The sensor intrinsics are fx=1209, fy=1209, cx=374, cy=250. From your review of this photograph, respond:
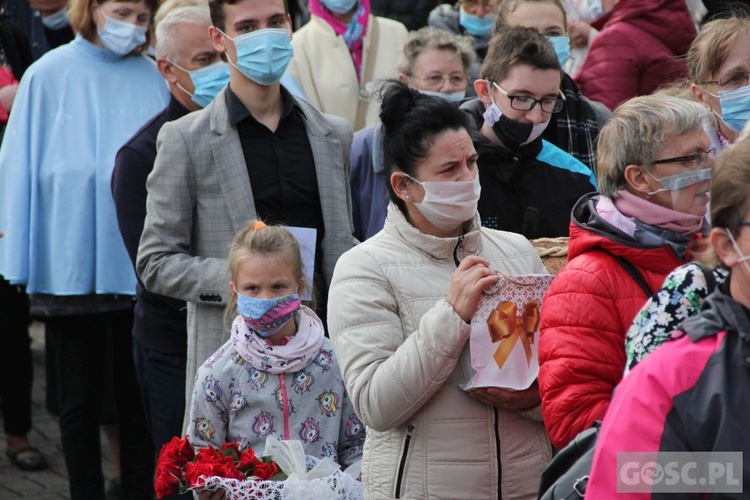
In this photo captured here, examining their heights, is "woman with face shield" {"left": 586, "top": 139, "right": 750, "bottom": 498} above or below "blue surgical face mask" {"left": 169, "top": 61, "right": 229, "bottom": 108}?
above

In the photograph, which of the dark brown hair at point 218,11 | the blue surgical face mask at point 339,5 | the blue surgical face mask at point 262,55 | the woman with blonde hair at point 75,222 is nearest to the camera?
the blue surgical face mask at point 262,55

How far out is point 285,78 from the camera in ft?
22.5

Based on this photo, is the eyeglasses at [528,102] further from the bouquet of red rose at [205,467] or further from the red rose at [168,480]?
the red rose at [168,480]

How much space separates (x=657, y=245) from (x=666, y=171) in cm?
28

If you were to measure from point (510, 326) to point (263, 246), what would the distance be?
1219 mm

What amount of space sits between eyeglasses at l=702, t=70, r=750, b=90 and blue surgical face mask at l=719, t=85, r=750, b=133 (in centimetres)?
4

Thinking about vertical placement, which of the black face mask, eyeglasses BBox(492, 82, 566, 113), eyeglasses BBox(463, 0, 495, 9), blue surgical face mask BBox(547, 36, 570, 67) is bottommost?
eyeglasses BBox(463, 0, 495, 9)

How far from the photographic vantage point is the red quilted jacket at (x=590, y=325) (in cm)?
328

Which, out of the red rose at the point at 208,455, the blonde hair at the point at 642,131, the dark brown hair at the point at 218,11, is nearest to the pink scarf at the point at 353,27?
the dark brown hair at the point at 218,11

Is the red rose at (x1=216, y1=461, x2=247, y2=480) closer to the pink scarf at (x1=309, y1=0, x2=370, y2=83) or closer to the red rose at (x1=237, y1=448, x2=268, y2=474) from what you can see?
the red rose at (x1=237, y1=448, x2=268, y2=474)

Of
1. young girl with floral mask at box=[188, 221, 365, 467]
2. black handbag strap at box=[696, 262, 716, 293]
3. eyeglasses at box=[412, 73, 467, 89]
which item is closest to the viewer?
black handbag strap at box=[696, 262, 716, 293]

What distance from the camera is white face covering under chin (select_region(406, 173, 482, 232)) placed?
3887 mm

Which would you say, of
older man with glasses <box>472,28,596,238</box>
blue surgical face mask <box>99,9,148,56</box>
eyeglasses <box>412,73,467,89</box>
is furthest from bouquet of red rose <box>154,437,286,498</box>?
blue surgical face mask <box>99,9,148,56</box>

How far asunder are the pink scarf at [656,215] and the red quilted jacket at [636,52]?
318 cm
